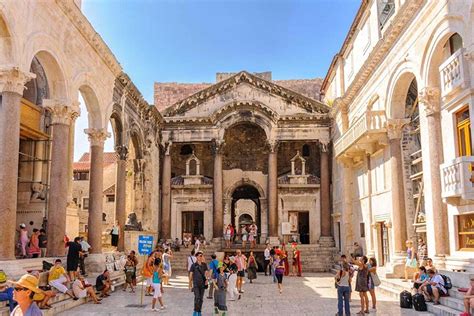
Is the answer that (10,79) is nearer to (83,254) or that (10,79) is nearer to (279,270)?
(83,254)

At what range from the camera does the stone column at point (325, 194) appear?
88.1ft

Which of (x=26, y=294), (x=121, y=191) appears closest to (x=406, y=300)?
(x=26, y=294)

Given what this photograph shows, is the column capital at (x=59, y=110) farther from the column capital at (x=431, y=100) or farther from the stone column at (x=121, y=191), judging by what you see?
the column capital at (x=431, y=100)

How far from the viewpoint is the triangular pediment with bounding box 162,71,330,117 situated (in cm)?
2748

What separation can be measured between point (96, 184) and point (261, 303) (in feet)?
26.3

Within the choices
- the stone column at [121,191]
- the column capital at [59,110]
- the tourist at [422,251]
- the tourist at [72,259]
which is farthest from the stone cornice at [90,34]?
the tourist at [422,251]

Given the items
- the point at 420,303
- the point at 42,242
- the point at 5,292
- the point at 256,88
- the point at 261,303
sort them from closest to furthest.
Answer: the point at 5,292, the point at 420,303, the point at 261,303, the point at 42,242, the point at 256,88

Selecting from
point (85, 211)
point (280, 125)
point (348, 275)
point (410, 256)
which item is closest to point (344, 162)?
point (280, 125)

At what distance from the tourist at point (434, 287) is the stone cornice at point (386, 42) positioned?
25.0ft

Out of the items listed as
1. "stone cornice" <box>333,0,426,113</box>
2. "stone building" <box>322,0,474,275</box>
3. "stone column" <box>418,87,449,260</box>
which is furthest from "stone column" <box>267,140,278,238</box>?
"stone column" <box>418,87,449,260</box>

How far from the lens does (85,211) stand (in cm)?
3531

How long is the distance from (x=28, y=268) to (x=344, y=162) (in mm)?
16573

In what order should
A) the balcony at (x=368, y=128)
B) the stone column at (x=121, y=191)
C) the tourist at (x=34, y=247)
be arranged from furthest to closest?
the stone column at (x=121, y=191) → the balcony at (x=368, y=128) → the tourist at (x=34, y=247)

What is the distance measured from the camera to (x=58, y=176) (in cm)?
1434
